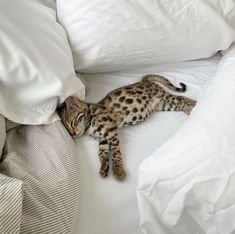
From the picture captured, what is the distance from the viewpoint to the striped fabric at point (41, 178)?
60 centimetres

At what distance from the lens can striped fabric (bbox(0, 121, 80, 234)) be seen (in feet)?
1.97

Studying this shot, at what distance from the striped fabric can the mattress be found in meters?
0.04

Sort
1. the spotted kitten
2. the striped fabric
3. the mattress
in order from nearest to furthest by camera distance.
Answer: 1. the striped fabric
2. the mattress
3. the spotted kitten

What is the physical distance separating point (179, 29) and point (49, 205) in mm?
554

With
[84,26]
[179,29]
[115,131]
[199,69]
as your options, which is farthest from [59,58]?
[199,69]

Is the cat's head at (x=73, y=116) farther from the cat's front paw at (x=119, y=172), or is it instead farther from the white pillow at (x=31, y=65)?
the cat's front paw at (x=119, y=172)

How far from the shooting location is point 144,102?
0.89 meters

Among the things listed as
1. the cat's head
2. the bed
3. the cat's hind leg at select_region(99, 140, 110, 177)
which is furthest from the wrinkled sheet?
the cat's head

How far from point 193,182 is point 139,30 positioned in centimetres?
43

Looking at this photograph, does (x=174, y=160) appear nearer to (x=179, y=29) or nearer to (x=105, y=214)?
(x=105, y=214)

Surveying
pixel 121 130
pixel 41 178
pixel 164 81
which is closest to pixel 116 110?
pixel 121 130

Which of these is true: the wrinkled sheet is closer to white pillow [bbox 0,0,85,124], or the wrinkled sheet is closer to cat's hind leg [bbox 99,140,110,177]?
cat's hind leg [bbox 99,140,110,177]

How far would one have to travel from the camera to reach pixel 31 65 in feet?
2.47

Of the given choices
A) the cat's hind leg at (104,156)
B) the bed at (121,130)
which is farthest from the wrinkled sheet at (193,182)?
A: the cat's hind leg at (104,156)
